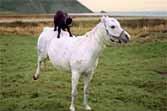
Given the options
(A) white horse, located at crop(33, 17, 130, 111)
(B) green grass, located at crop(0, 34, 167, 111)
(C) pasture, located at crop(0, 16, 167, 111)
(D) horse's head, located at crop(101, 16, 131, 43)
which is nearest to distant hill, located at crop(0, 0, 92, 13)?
(C) pasture, located at crop(0, 16, 167, 111)

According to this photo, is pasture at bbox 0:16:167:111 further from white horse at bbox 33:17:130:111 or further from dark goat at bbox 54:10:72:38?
dark goat at bbox 54:10:72:38

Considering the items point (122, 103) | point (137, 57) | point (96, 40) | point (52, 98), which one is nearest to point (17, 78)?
point (52, 98)

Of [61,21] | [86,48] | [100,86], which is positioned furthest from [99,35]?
[100,86]

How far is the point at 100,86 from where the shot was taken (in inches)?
429

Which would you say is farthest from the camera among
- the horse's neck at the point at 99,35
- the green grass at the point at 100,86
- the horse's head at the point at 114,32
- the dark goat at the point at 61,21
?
the dark goat at the point at 61,21

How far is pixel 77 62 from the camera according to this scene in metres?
7.68

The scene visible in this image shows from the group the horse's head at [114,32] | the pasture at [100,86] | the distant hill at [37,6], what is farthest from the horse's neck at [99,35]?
the distant hill at [37,6]

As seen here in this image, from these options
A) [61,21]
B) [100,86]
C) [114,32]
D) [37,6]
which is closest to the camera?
[114,32]

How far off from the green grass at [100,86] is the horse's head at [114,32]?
183 centimetres

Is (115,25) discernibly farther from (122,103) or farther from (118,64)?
(118,64)

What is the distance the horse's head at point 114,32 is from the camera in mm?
7410

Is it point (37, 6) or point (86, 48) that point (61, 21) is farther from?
point (37, 6)

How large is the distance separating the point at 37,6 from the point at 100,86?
166169 millimetres

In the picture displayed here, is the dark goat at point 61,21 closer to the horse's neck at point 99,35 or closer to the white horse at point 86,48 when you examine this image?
the white horse at point 86,48
